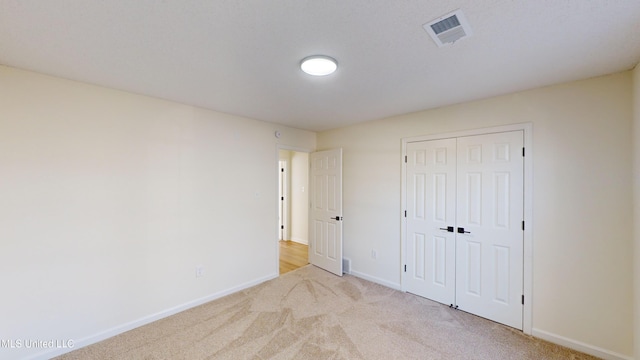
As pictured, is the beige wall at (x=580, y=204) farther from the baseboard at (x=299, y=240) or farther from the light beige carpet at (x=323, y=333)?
the baseboard at (x=299, y=240)

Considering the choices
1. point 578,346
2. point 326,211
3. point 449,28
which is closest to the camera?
point 449,28

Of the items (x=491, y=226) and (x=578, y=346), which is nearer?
(x=578, y=346)

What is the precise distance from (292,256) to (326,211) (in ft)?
4.64

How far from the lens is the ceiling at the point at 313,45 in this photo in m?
1.33

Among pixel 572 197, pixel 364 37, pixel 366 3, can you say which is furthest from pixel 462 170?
pixel 366 3

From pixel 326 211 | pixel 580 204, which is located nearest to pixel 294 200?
pixel 326 211

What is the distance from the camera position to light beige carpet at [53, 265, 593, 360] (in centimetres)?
218

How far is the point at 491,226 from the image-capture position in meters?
2.72

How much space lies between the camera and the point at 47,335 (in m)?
2.14

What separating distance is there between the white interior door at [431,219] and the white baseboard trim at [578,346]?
0.80 meters

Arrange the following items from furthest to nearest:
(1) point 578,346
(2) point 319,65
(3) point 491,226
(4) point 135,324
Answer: (3) point 491,226, (4) point 135,324, (1) point 578,346, (2) point 319,65

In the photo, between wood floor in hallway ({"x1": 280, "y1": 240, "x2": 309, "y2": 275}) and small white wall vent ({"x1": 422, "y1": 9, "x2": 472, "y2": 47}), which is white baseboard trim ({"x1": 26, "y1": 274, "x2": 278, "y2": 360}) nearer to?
wood floor in hallway ({"x1": 280, "y1": 240, "x2": 309, "y2": 275})

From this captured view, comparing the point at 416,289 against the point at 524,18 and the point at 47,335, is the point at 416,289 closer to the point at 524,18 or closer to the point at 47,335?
the point at 524,18

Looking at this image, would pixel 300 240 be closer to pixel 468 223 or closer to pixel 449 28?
pixel 468 223
